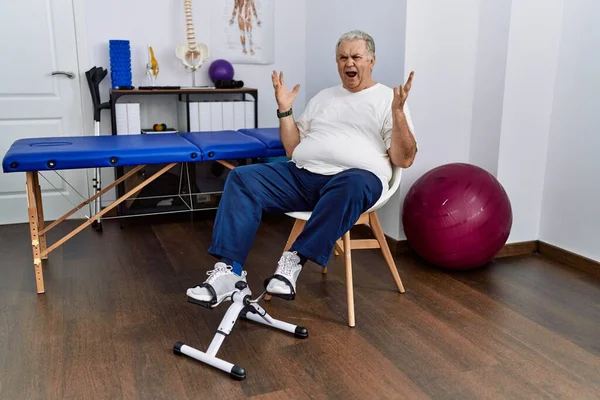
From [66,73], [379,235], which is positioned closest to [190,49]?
[66,73]

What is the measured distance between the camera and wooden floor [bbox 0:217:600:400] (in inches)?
70.9

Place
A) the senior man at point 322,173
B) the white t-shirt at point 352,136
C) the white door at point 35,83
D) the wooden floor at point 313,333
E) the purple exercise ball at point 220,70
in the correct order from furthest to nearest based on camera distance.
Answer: the purple exercise ball at point 220,70 → the white door at point 35,83 → the white t-shirt at point 352,136 → the senior man at point 322,173 → the wooden floor at point 313,333

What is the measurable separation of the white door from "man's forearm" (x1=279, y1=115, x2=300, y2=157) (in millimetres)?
1838

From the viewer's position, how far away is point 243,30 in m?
4.05

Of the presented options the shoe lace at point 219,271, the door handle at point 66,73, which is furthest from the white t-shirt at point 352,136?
the door handle at point 66,73

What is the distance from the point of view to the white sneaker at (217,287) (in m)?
1.99

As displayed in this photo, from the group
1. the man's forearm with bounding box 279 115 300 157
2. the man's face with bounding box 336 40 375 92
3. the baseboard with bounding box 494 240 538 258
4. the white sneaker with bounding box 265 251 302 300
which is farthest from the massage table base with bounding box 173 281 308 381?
the baseboard with bounding box 494 240 538 258

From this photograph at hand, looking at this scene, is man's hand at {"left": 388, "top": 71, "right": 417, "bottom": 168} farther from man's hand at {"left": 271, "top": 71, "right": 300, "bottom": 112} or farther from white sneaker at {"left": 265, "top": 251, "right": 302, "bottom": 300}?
white sneaker at {"left": 265, "top": 251, "right": 302, "bottom": 300}

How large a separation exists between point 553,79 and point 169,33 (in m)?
2.46

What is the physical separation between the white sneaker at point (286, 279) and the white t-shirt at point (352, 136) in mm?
466

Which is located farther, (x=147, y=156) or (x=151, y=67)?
(x=151, y=67)

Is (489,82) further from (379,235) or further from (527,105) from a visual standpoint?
→ (379,235)

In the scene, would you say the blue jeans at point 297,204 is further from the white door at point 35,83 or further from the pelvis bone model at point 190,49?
the white door at point 35,83

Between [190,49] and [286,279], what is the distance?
2265 millimetres
